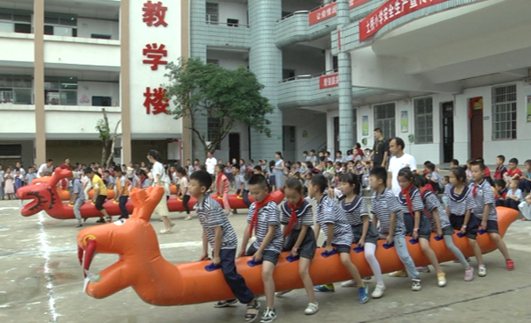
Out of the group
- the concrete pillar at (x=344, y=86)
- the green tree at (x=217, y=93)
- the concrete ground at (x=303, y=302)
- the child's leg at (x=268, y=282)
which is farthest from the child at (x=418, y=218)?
the green tree at (x=217, y=93)

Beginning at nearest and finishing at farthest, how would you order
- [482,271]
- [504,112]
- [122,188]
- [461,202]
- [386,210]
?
[386,210]
[482,271]
[461,202]
[122,188]
[504,112]

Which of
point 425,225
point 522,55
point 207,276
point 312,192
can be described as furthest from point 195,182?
point 522,55

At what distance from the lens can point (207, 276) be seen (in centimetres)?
418

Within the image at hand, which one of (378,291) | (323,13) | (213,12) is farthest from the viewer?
(213,12)

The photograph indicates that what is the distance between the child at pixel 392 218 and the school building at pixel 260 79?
8.78 meters

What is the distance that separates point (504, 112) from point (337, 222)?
42.4ft

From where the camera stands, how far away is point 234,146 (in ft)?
83.5

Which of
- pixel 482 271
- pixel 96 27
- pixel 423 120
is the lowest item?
pixel 482 271

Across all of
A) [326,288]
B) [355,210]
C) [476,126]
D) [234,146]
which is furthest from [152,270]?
[234,146]

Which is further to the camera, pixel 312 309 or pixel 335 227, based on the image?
pixel 335 227

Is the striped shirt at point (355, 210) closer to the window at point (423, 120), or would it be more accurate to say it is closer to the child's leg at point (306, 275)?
the child's leg at point (306, 275)

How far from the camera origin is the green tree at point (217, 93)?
20.3 meters

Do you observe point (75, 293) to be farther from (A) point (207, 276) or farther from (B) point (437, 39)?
(B) point (437, 39)

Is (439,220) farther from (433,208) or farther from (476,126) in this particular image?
(476,126)
